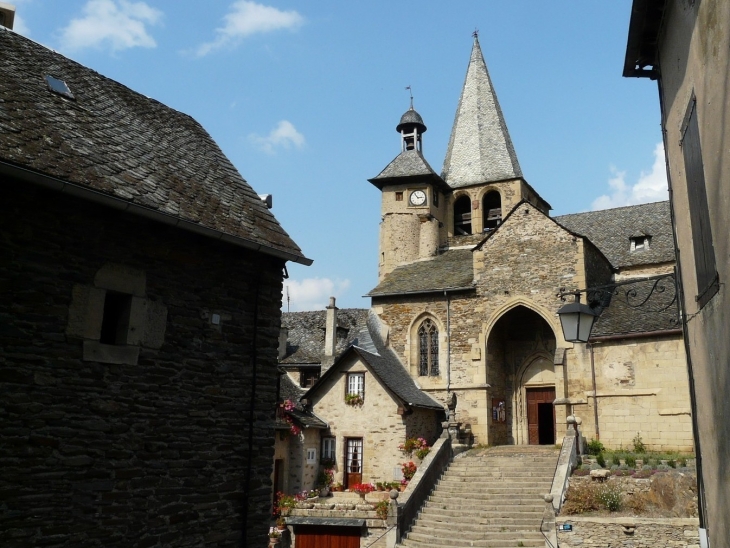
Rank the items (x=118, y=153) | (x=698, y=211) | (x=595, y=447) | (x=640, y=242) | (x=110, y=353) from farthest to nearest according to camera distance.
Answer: (x=640, y=242) → (x=595, y=447) → (x=118, y=153) → (x=110, y=353) → (x=698, y=211)

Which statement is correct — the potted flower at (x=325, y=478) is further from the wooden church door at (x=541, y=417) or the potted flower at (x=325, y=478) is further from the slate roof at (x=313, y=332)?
the wooden church door at (x=541, y=417)

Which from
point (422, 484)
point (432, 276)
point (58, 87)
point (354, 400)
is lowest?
point (422, 484)

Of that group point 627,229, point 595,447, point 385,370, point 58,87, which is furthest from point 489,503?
point 627,229

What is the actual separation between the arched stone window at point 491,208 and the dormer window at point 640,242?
6.57 metres

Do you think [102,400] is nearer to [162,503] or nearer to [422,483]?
[162,503]

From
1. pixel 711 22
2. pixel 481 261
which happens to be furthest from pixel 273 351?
pixel 481 261

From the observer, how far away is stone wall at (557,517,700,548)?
46.0 ft

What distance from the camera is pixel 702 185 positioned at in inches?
236

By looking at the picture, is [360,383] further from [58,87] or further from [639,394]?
[58,87]

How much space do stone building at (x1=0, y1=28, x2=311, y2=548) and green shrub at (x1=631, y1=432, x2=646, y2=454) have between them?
47.8 feet

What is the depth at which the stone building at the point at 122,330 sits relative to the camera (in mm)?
7074

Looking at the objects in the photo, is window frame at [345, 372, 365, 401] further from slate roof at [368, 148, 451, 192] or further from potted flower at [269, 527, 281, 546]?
slate roof at [368, 148, 451, 192]

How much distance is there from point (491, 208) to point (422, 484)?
57.2 feet

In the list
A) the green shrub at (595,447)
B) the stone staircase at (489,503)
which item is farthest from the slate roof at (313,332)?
the green shrub at (595,447)
